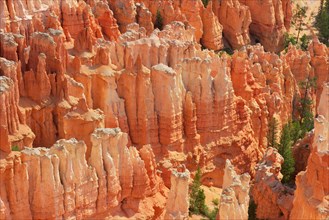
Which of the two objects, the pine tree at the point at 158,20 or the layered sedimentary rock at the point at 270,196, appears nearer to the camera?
the layered sedimentary rock at the point at 270,196

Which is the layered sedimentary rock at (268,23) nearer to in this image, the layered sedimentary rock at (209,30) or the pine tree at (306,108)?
the layered sedimentary rock at (209,30)

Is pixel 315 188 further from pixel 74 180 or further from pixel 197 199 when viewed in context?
pixel 74 180

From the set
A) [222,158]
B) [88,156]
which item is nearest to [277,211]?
[222,158]

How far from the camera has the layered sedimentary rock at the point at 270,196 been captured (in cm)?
2514

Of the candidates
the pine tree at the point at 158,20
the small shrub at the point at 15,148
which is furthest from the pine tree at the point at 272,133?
the small shrub at the point at 15,148

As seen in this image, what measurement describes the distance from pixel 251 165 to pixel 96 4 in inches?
551

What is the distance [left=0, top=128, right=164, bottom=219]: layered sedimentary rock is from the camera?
67.9 feet

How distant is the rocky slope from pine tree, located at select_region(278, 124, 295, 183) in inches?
63.3

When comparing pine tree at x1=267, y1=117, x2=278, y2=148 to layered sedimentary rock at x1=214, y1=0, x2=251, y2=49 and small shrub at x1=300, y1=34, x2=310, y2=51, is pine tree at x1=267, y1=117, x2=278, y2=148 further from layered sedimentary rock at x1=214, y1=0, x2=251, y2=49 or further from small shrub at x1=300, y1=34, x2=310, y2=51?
small shrub at x1=300, y1=34, x2=310, y2=51

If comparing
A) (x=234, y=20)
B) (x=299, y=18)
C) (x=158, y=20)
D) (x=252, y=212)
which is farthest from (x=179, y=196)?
(x=299, y=18)

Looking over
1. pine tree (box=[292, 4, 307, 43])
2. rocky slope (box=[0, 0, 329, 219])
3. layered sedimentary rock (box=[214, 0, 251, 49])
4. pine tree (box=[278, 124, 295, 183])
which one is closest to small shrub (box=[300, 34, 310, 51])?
pine tree (box=[292, 4, 307, 43])

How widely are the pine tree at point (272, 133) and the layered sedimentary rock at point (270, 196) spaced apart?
6376 mm

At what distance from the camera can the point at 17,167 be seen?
20.7 metres

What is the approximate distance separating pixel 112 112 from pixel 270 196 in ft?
22.2
